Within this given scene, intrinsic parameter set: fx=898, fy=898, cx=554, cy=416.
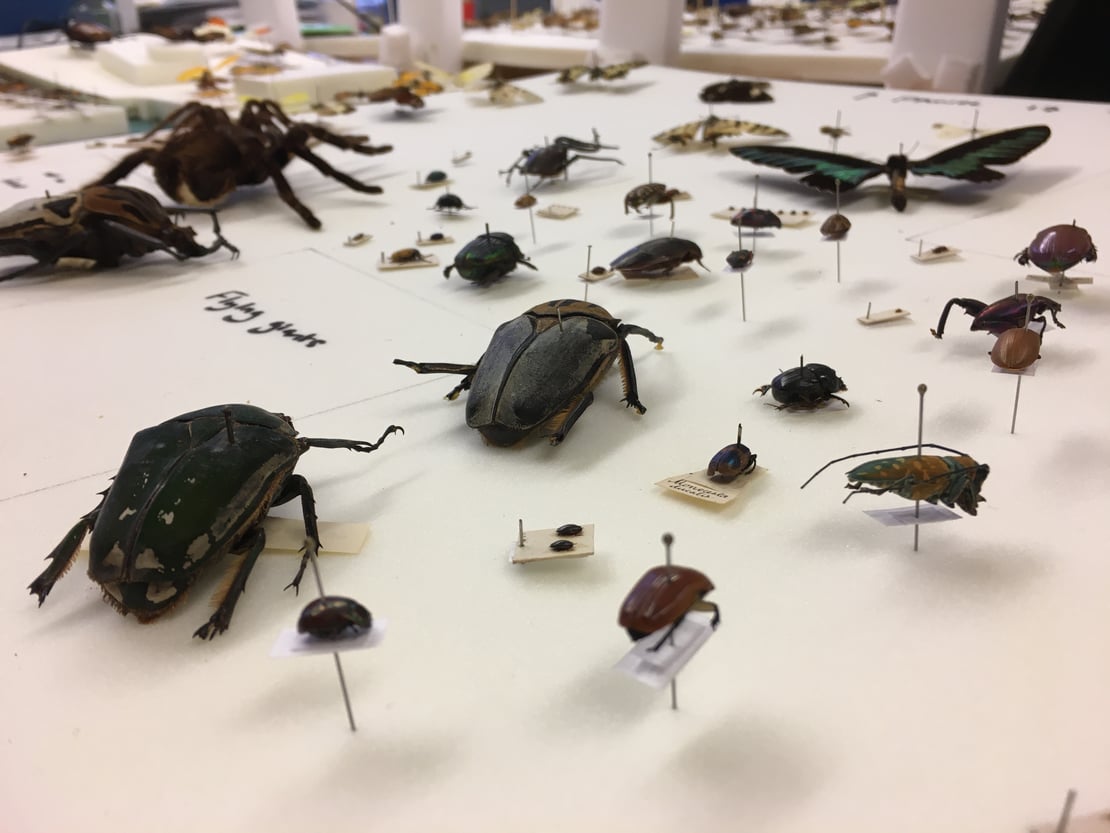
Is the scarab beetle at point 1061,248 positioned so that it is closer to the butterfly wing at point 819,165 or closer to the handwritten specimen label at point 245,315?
the butterfly wing at point 819,165

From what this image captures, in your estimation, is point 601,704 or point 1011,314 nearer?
point 601,704

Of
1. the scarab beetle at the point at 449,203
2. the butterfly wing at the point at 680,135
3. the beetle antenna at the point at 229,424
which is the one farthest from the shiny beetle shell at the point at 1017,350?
the butterfly wing at the point at 680,135

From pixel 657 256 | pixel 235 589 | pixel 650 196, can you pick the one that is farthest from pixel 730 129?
pixel 235 589

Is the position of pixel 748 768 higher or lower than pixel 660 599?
lower

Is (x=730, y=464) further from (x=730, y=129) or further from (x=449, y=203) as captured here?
(x=730, y=129)

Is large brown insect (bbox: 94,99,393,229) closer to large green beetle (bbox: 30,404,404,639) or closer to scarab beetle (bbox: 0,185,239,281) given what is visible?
scarab beetle (bbox: 0,185,239,281)
